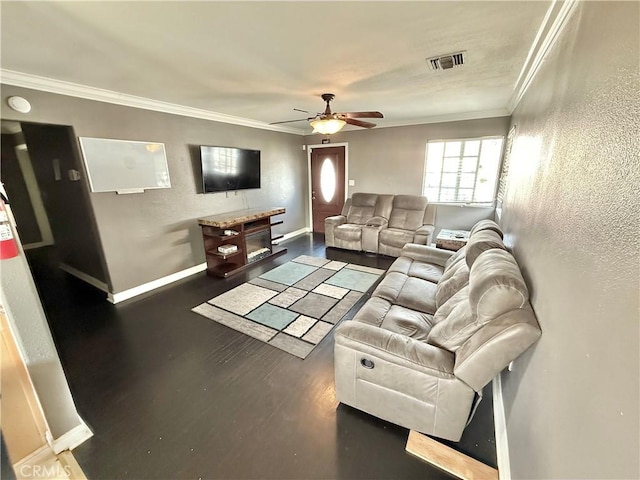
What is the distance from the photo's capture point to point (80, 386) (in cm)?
191

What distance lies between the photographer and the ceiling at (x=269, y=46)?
56.1 inches

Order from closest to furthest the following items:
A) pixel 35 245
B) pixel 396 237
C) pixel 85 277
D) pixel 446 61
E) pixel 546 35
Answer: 1. pixel 546 35
2. pixel 446 61
3. pixel 85 277
4. pixel 396 237
5. pixel 35 245

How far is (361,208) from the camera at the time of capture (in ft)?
16.8

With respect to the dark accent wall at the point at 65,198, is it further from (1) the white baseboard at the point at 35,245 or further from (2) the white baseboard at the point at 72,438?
(2) the white baseboard at the point at 72,438

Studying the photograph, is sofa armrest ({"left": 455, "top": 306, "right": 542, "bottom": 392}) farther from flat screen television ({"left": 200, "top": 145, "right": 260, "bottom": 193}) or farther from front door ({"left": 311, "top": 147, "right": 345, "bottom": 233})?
front door ({"left": 311, "top": 147, "right": 345, "bottom": 233})

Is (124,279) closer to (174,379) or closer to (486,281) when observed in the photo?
(174,379)

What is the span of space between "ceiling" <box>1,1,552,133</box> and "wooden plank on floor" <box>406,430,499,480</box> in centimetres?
242

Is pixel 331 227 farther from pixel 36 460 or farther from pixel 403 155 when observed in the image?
pixel 36 460

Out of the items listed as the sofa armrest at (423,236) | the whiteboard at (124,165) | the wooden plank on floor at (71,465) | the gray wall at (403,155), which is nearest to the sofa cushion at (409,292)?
the sofa armrest at (423,236)

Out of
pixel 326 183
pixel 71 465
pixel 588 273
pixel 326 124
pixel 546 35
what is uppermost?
pixel 546 35

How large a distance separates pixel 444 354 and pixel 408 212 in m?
3.56

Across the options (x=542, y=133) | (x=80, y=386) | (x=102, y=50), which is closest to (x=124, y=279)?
(x=80, y=386)

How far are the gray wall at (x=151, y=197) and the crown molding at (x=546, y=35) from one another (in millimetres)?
3823

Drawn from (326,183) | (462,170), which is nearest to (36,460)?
(326,183)
